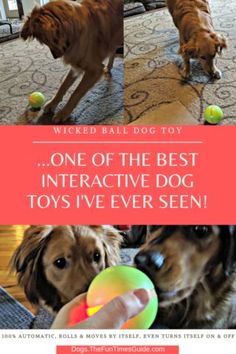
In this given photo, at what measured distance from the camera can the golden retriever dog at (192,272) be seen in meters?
0.80

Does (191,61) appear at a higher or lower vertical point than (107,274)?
higher

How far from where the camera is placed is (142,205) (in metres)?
0.83

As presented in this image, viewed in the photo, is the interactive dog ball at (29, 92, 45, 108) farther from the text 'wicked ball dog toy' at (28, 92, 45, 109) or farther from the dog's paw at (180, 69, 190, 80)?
the dog's paw at (180, 69, 190, 80)

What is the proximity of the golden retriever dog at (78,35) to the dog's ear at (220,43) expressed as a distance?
1.05 ft

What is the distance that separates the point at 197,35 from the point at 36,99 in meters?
0.58

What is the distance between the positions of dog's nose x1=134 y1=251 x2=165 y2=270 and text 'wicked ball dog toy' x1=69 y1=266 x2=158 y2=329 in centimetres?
2

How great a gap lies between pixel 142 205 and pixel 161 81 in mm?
359

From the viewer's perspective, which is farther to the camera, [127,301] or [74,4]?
[74,4]

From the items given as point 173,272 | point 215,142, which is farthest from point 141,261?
point 215,142

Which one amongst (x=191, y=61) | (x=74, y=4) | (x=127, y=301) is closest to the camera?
(x=127, y=301)

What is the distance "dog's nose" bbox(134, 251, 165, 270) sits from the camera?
802mm

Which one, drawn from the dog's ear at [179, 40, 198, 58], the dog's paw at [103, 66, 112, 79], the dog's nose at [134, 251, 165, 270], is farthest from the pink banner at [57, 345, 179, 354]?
the dog's ear at [179, 40, 198, 58]

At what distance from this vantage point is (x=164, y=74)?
1.04 m

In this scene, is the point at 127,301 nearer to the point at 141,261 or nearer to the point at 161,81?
the point at 141,261
